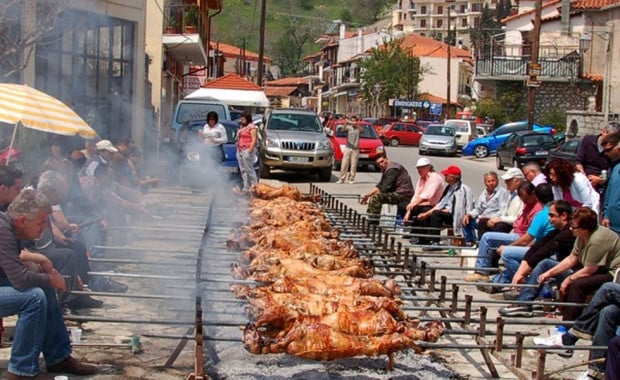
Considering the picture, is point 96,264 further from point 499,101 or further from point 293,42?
point 293,42

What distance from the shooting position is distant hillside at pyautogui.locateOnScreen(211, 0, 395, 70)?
148 m

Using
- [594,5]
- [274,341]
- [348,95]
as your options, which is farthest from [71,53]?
[348,95]

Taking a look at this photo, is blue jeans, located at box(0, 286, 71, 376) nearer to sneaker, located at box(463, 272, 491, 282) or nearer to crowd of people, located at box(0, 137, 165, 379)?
crowd of people, located at box(0, 137, 165, 379)

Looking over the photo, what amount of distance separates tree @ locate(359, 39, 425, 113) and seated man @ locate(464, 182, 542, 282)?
6208 cm

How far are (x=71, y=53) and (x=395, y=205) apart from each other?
308 inches

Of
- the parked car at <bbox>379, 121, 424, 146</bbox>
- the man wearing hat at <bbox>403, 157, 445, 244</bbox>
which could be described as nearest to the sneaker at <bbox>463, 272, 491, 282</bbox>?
the man wearing hat at <bbox>403, 157, 445, 244</bbox>

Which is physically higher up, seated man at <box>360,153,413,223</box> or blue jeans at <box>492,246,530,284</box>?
seated man at <box>360,153,413,223</box>

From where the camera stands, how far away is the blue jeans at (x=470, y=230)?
12.6 m

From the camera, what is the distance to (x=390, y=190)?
1467cm

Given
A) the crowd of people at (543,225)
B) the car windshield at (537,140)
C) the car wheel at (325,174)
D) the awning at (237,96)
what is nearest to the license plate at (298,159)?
the car wheel at (325,174)

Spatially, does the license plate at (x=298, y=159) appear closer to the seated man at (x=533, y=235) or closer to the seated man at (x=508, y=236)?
the seated man at (x=508, y=236)

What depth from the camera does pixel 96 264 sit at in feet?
32.2

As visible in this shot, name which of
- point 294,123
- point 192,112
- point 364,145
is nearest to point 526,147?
point 364,145

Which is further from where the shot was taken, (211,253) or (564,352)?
(211,253)
